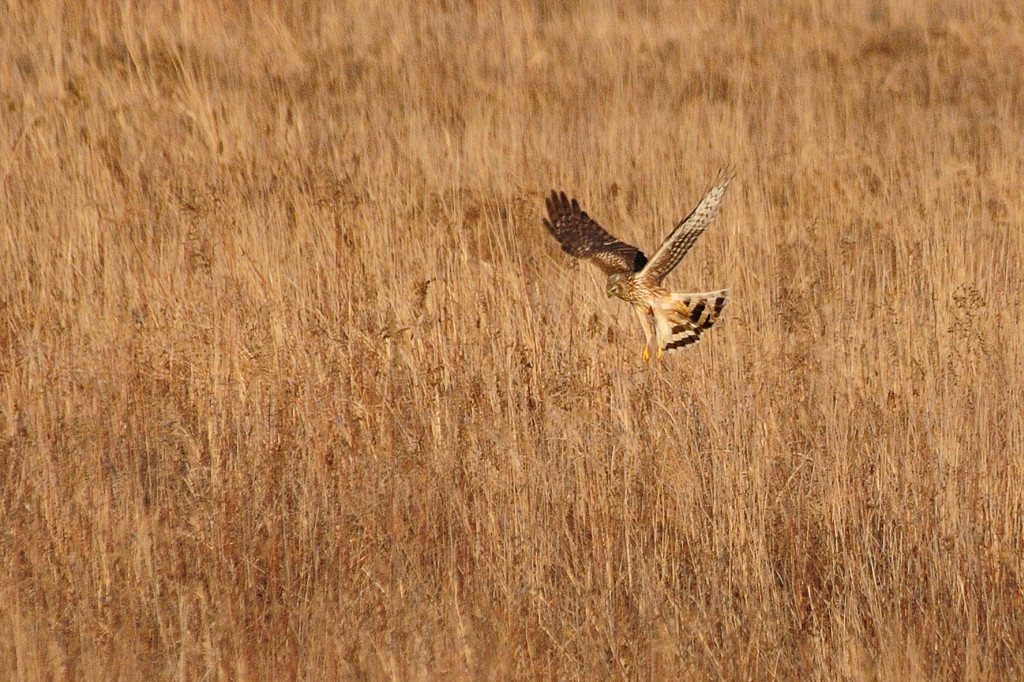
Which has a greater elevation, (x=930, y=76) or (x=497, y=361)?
(x=930, y=76)

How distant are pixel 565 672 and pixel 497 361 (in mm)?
1298

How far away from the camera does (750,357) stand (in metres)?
4.06

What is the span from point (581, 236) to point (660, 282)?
551mm

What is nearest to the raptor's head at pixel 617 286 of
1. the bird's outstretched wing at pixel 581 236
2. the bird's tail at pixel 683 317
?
the bird's tail at pixel 683 317

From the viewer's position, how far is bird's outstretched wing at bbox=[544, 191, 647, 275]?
443 cm

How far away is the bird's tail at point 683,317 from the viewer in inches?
151

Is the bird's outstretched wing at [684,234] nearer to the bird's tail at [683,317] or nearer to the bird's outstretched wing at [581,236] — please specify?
the bird's tail at [683,317]

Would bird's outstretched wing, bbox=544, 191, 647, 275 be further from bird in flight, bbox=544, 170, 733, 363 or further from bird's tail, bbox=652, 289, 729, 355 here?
bird's tail, bbox=652, 289, 729, 355

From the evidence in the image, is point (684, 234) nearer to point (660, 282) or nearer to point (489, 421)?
point (660, 282)

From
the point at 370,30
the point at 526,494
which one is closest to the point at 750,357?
the point at 526,494

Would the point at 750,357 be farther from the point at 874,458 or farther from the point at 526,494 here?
the point at 526,494

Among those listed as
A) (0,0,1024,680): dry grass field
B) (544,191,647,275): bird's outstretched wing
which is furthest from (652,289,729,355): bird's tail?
(544,191,647,275): bird's outstretched wing

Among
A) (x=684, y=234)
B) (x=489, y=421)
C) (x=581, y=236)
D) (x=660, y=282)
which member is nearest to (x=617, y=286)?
(x=660, y=282)

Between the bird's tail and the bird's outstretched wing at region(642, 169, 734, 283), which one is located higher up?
the bird's outstretched wing at region(642, 169, 734, 283)
